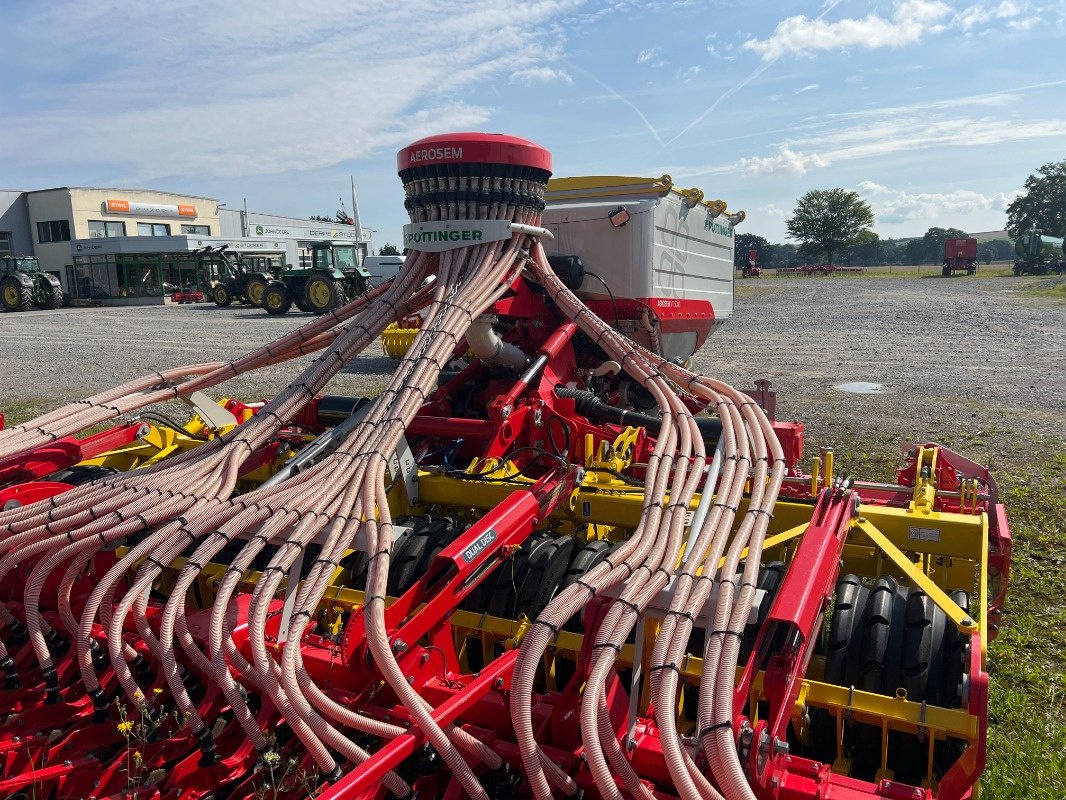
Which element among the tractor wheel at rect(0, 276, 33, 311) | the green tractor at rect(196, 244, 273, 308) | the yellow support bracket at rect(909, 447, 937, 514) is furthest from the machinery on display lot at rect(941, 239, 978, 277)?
the yellow support bracket at rect(909, 447, 937, 514)

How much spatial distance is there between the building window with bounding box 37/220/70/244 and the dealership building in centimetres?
5

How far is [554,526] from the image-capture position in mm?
3836

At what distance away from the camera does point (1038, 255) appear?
1757 inches

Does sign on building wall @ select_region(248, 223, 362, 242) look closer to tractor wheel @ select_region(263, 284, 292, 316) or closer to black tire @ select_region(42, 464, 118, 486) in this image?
tractor wheel @ select_region(263, 284, 292, 316)

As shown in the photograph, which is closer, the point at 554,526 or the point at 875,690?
the point at 875,690

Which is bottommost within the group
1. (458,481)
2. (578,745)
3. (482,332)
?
(578,745)

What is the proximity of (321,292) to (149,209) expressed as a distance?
87.1 feet

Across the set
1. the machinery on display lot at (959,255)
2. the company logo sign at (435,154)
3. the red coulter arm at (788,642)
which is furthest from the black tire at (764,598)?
the machinery on display lot at (959,255)

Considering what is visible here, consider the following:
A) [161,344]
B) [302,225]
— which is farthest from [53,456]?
[302,225]

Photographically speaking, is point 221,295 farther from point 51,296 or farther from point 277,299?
point 51,296

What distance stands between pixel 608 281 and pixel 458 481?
201cm

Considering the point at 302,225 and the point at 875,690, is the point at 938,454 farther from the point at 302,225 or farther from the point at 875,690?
the point at 302,225

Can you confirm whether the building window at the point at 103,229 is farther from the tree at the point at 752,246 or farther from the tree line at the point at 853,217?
the tree at the point at 752,246

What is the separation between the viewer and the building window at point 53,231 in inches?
1639
